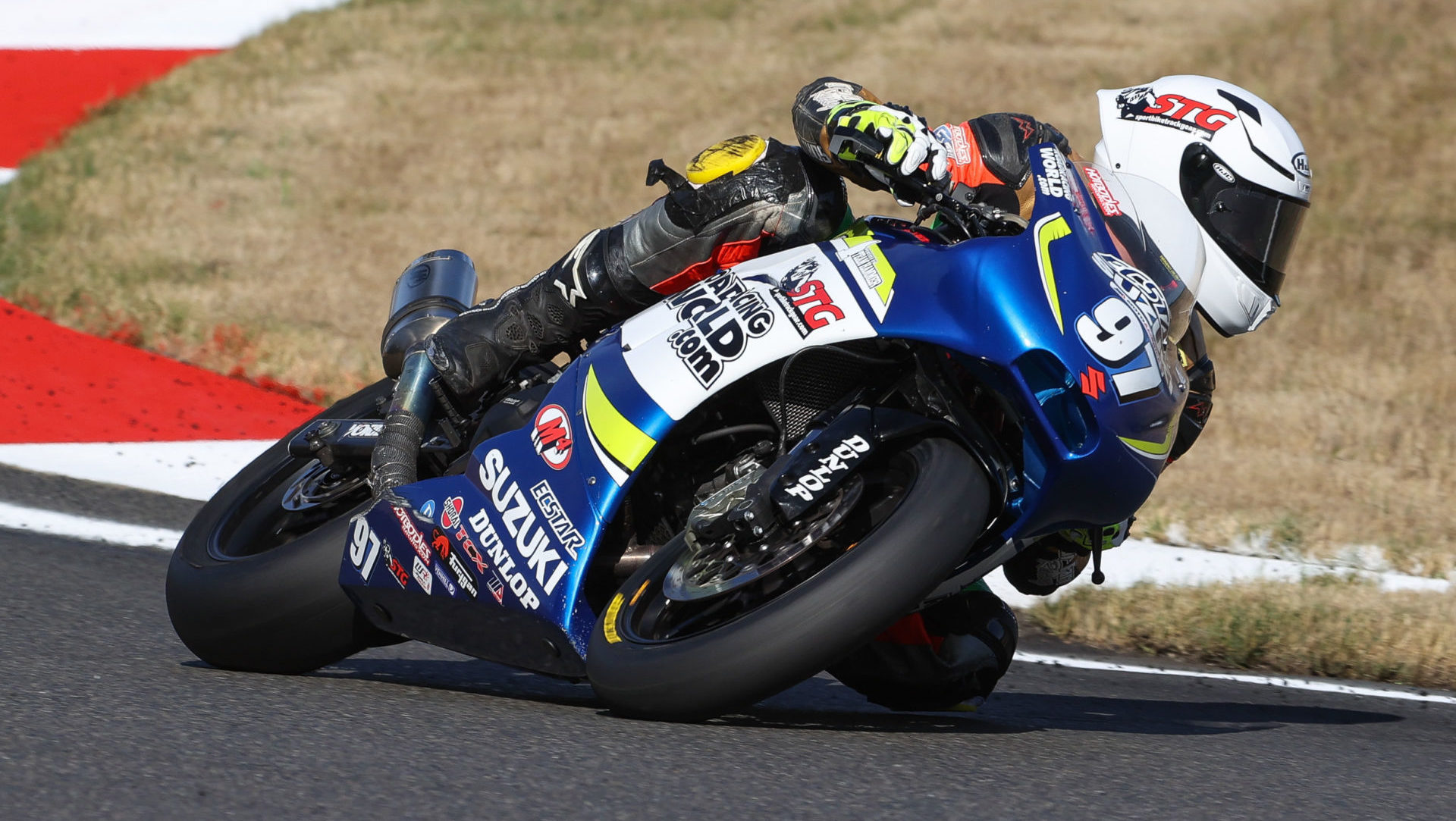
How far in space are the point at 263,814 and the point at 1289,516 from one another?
204 inches

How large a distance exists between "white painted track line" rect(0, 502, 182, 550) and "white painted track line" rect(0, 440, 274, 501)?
1.48ft

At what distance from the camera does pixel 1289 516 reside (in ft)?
22.0

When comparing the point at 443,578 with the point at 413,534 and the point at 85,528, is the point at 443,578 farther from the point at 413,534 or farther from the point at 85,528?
the point at 85,528

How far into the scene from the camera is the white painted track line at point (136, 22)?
13922mm

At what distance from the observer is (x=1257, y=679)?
470 cm

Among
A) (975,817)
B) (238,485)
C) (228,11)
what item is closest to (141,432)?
(238,485)

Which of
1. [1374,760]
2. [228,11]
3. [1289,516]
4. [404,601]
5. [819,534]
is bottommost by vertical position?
[1289,516]

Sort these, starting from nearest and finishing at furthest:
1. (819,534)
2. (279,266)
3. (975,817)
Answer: (975,817)
(819,534)
(279,266)

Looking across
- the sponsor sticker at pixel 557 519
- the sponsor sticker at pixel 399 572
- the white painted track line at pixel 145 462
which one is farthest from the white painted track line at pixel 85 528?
the sponsor sticker at pixel 557 519

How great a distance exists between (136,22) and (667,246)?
40.9 feet

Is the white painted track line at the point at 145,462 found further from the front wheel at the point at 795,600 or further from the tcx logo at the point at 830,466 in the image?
the tcx logo at the point at 830,466

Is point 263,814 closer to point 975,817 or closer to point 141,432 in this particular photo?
point 975,817

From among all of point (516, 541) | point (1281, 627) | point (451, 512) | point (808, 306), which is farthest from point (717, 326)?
point (1281, 627)

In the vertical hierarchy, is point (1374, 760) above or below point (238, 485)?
below
